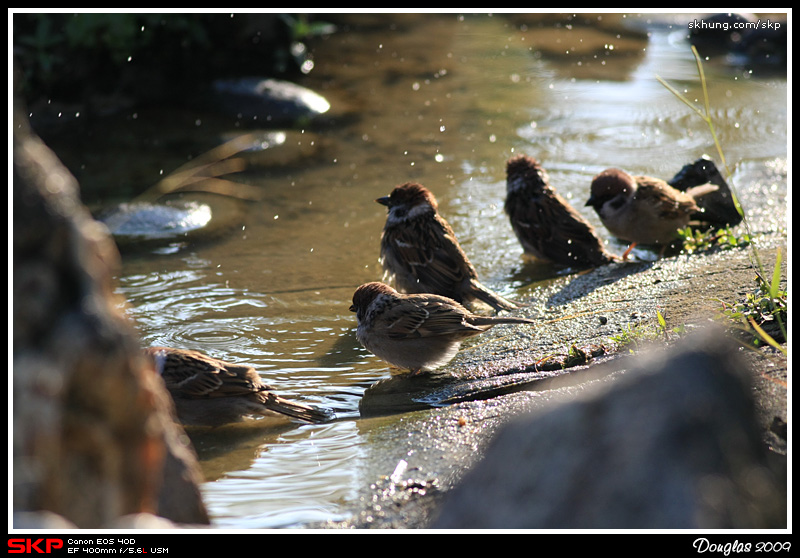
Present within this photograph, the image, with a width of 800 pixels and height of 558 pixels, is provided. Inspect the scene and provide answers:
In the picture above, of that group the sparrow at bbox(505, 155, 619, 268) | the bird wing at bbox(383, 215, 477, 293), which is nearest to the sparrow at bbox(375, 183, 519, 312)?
the bird wing at bbox(383, 215, 477, 293)

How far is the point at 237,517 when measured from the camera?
10.2 feet

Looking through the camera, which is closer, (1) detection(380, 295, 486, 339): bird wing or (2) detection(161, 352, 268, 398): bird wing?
(2) detection(161, 352, 268, 398): bird wing

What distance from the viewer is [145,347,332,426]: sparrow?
166 inches

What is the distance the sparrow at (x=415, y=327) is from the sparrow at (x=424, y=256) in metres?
0.74

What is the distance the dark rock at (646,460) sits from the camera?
2.09m

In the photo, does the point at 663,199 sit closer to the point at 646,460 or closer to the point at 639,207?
the point at 639,207

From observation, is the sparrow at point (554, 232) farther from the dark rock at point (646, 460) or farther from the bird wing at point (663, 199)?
the dark rock at point (646, 460)

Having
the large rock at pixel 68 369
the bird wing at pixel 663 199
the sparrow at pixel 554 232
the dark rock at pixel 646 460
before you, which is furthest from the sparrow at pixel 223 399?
the bird wing at pixel 663 199

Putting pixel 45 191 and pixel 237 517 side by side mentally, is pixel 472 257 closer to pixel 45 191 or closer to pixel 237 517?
pixel 237 517

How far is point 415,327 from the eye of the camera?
4.69 meters

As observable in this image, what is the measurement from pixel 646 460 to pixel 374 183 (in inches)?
257

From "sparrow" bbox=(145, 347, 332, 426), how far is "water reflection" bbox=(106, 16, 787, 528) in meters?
0.13

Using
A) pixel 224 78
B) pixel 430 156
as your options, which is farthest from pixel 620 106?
pixel 224 78

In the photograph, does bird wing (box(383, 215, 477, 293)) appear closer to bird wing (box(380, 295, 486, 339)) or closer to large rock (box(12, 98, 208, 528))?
bird wing (box(380, 295, 486, 339))
